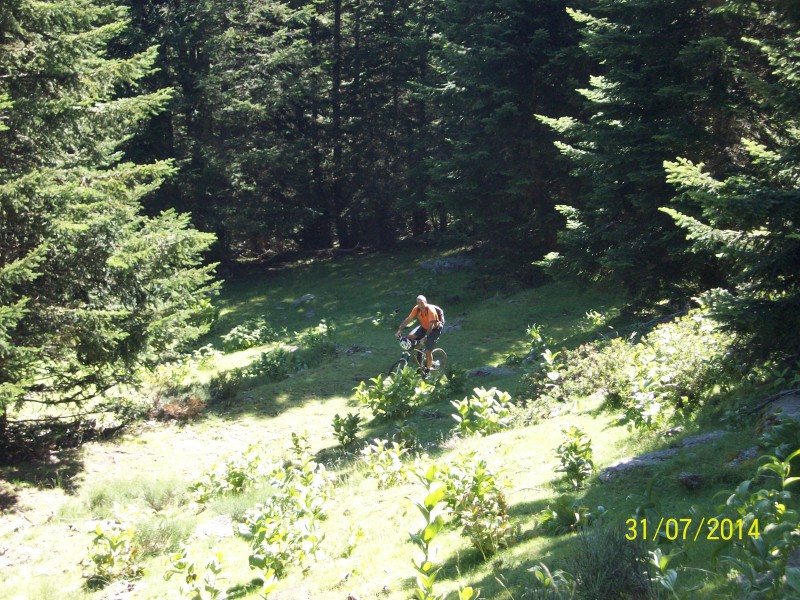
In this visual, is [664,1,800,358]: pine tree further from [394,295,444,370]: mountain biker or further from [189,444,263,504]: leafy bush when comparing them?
[394,295,444,370]: mountain biker

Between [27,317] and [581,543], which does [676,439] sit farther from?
[27,317]

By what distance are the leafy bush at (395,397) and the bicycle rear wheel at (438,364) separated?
1.35 meters

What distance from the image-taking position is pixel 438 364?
14875 mm

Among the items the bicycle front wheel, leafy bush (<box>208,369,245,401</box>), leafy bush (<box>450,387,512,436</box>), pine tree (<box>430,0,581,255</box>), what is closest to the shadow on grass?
leafy bush (<box>208,369,245,401</box>)

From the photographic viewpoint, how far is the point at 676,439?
682 cm

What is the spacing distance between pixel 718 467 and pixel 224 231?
84.5ft

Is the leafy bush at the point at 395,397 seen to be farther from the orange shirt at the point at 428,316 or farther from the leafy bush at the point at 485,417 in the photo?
the leafy bush at the point at 485,417

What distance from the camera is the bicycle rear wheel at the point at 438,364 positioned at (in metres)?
14.2

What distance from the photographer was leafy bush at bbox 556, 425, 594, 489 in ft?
20.4

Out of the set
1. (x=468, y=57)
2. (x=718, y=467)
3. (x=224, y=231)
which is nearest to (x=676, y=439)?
(x=718, y=467)

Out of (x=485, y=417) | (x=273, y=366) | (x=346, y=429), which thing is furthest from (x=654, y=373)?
(x=273, y=366)
